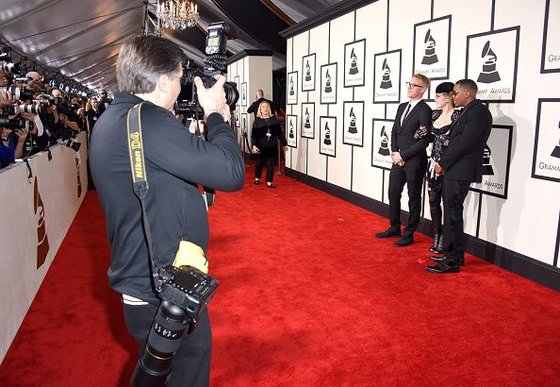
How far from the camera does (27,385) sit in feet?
7.01

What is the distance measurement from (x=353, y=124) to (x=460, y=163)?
116 inches

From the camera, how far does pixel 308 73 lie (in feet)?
25.5

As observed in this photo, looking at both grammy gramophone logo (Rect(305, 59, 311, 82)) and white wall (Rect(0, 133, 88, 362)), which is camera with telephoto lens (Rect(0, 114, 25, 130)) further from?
grammy gramophone logo (Rect(305, 59, 311, 82))

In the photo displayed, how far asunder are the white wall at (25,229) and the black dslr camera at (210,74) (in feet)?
A: 4.99

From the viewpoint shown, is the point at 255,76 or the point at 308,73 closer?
the point at 308,73

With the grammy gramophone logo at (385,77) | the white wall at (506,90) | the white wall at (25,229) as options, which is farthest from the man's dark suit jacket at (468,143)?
the white wall at (25,229)

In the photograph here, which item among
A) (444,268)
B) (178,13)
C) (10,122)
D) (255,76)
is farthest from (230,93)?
(255,76)

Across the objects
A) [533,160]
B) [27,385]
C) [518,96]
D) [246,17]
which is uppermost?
[246,17]

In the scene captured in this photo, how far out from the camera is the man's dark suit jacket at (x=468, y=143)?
3.29 meters

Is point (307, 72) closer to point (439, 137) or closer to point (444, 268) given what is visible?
point (439, 137)

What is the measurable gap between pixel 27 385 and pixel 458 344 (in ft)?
7.25

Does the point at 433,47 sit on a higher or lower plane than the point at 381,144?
higher

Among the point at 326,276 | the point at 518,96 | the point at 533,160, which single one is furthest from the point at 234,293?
the point at 518,96

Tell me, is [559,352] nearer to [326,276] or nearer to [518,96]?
[326,276]
